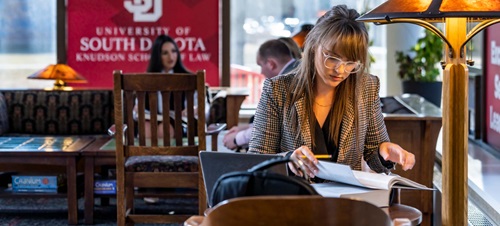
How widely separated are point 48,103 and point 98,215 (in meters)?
1.97

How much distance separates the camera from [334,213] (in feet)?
7.20

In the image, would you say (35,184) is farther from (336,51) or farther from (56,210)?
(336,51)

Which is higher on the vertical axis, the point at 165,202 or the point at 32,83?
the point at 32,83

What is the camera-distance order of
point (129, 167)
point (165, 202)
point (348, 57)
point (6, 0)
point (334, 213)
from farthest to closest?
point (6, 0)
point (165, 202)
point (129, 167)
point (348, 57)
point (334, 213)

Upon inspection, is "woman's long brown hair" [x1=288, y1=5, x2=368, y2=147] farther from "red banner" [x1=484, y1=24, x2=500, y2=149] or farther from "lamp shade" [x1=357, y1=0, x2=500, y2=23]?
"red banner" [x1=484, y1=24, x2=500, y2=149]

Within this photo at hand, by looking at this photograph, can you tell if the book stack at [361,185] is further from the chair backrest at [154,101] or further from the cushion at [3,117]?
the cushion at [3,117]

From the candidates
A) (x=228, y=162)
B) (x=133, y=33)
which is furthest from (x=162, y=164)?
(x=133, y=33)

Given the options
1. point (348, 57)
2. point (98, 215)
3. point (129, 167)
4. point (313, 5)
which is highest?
point (313, 5)

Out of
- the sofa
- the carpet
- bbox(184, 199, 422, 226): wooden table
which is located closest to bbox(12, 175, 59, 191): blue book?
the carpet

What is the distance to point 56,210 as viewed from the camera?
6.77 meters

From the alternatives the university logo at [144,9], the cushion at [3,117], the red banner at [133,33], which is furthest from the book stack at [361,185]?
the university logo at [144,9]

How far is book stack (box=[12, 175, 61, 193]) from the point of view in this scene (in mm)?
6348

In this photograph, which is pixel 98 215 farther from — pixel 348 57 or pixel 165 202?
pixel 348 57

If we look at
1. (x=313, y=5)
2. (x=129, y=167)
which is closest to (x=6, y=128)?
(x=129, y=167)
